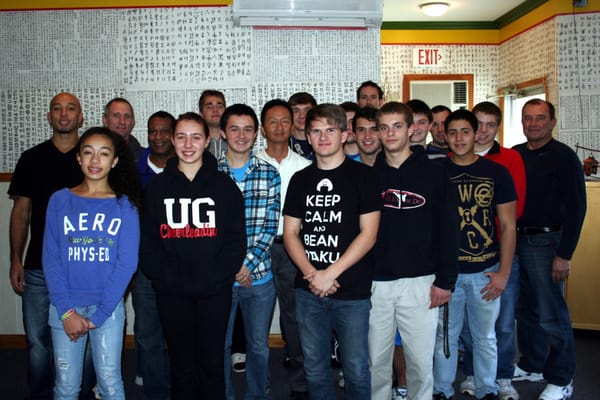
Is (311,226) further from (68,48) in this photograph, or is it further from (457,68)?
(457,68)

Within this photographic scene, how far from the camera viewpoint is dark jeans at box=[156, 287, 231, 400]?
2.02 m

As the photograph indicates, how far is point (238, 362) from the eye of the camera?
3049 mm

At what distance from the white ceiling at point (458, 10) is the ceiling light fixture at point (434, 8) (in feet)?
0.19

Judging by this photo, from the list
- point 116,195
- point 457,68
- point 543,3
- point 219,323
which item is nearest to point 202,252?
point 219,323

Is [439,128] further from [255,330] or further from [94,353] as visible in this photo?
[94,353]

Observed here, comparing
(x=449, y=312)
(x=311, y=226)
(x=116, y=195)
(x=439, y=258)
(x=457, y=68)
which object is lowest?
(x=449, y=312)

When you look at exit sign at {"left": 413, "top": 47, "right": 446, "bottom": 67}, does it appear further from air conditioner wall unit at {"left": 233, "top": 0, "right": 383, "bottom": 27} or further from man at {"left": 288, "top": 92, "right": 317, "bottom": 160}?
man at {"left": 288, "top": 92, "right": 317, "bottom": 160}

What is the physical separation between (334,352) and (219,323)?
1213 mm

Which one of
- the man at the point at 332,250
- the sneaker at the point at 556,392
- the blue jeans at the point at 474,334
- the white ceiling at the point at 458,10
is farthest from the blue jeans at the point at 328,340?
the white ceiling at the point at 458,10

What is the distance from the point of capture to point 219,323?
2.05 meters

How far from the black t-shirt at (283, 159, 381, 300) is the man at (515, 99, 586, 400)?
1109 mm

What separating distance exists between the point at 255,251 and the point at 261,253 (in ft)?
0.09

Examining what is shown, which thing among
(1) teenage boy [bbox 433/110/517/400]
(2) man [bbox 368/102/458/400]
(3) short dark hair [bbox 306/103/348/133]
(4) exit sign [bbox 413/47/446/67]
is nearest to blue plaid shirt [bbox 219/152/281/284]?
(3) short dark hair [bbox 306/103/348/133]

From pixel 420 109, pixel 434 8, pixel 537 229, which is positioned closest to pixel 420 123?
pixel 420 109
